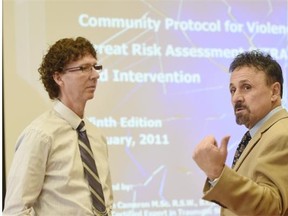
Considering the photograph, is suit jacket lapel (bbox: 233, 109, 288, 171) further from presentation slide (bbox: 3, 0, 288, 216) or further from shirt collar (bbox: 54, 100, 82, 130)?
presentation slide (bbox: 3, 0, 288, 216)

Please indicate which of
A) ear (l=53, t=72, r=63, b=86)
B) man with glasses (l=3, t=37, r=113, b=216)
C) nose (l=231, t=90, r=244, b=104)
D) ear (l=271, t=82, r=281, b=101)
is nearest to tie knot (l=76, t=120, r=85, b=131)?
man with glasses (l=3, t=37, r=113, b=216)

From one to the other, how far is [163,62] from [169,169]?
702mm

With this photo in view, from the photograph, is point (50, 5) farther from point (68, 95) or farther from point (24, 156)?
point (24, 156)

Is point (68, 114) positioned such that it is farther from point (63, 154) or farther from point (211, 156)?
point (211, 156)

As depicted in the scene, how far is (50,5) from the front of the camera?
3.29 metres

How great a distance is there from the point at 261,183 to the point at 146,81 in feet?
6.01

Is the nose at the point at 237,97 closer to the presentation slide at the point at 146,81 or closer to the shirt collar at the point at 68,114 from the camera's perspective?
the shirt collar at the point at 68,114

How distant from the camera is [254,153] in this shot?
183cm

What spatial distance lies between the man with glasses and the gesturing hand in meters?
0.54

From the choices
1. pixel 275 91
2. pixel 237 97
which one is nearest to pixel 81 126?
pixel 237 97

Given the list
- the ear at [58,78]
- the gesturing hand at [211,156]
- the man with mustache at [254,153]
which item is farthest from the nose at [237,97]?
the ear at [58,78]

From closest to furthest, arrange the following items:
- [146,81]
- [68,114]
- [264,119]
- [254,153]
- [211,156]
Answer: [211,156], [254,153], [264,119], [68,114], [146,81]

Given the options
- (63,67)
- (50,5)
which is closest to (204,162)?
(63,67)

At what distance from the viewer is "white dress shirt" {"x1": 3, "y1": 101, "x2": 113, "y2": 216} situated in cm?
191
